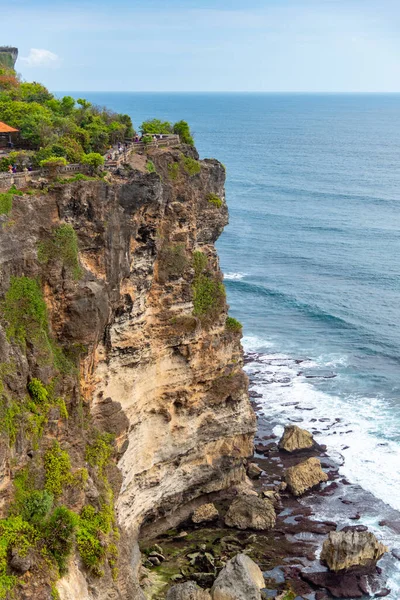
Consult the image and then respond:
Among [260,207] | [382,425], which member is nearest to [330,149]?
[260,207]

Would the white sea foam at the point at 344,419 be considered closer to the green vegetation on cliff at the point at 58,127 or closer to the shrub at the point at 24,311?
the green vegetation on cliff at the point at 58,127

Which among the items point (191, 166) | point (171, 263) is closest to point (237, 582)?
point (171, 263)

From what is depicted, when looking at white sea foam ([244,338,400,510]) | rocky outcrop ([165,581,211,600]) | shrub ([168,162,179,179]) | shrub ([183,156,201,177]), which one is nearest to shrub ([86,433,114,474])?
rocky outcrop ([165,581,211,600])

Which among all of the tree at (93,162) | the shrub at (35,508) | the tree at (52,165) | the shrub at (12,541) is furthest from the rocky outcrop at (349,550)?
the tree at (52,165)

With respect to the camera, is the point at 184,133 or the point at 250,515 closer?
the point at 250,515

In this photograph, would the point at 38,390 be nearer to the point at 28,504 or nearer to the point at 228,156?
the point at 28,504

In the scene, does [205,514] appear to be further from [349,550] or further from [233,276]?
[233,276]
